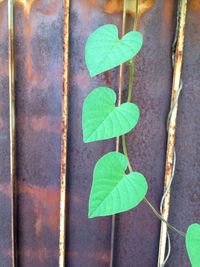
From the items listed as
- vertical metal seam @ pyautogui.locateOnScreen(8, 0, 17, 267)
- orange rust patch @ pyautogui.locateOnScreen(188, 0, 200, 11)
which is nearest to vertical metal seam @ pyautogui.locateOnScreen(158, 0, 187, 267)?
orange rust patch @ pyautogui.locateOnScreen(188, 0, 200, 11)

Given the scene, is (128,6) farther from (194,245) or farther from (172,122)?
(194,245)

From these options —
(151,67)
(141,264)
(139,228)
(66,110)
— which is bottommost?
(141,264)

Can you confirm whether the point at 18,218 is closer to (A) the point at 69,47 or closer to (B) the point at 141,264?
(B) the point at 141,264

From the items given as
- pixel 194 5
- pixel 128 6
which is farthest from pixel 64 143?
pixel 194 5

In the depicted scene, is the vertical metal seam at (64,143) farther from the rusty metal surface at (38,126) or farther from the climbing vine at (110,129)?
the climbing vine at (110,129)

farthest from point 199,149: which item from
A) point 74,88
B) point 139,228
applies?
point 74,88

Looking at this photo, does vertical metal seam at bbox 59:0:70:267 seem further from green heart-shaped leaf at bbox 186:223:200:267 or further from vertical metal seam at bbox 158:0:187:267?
green heart-shaped leaf at bbox 186:223:200:267
